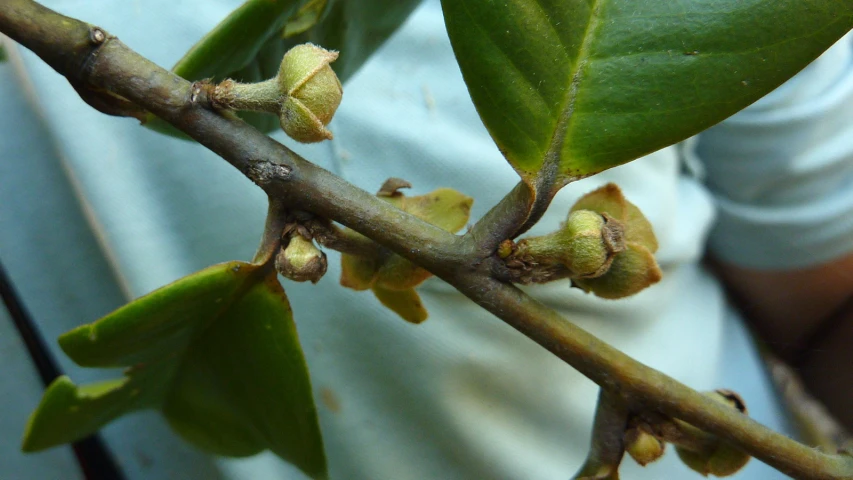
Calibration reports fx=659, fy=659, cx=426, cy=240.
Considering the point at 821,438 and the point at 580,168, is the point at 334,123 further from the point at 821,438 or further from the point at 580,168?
the point at 821,438

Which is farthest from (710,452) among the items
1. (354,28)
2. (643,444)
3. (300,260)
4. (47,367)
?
(47,367)

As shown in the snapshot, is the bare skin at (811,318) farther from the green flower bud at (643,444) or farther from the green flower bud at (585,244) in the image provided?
the green flower bud at (585,244)

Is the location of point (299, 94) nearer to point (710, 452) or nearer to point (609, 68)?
point (609, 68)

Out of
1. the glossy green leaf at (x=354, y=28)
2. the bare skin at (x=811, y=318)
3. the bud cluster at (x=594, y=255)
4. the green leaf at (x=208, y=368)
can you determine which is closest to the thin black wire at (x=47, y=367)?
the green leaf at (x=208, y=368)

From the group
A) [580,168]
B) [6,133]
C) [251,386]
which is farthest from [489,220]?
[6,133]

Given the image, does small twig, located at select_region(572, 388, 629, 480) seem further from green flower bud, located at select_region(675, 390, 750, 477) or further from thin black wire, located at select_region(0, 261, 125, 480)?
thin black wire, located at select_region(0, 261, 125, 480)
